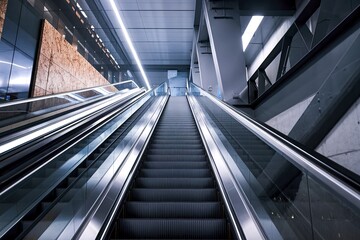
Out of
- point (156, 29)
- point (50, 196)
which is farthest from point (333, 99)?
point (156, 29)

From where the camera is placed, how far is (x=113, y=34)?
1490cm

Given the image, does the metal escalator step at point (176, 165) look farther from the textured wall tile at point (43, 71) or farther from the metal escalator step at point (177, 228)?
the textured wall tile at point (43, 71)

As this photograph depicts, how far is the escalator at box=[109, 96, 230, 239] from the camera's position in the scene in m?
2.65

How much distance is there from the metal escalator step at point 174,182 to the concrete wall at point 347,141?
1.63 m

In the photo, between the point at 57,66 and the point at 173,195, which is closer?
the point at 173,195

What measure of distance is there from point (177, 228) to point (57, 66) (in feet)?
25.1

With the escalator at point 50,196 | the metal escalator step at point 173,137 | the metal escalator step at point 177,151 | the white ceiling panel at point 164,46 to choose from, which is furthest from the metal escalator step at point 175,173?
the white ceiling panel at point 164,46

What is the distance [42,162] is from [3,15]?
20.5 feet

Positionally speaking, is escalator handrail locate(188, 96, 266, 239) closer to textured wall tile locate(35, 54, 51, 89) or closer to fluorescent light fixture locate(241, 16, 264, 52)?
textured wall tile locate(35, 54, 51, 89)

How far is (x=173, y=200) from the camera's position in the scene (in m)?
3.24

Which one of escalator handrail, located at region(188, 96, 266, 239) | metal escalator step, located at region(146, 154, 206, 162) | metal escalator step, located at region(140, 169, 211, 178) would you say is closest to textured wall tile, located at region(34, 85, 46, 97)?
metal escalator step, located at region(146, 154, 206, 162)

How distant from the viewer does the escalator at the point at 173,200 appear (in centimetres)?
265

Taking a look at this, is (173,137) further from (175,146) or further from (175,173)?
(175,173)

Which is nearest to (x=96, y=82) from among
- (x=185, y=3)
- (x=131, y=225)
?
(x=185, y=3)
